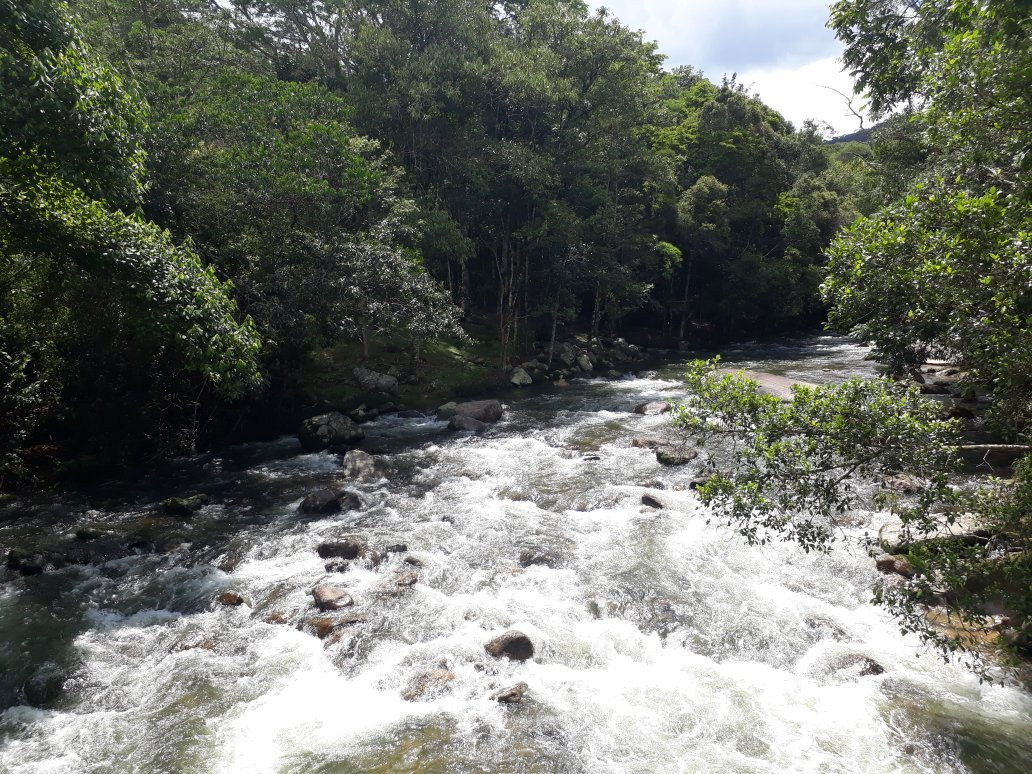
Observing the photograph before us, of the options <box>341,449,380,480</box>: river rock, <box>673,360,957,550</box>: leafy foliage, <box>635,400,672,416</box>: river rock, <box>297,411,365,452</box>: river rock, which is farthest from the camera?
<box>635,400,672,416</box>: river rock

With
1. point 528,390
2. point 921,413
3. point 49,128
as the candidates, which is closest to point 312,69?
point 528,390

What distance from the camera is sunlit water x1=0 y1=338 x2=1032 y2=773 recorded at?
25.1 ft

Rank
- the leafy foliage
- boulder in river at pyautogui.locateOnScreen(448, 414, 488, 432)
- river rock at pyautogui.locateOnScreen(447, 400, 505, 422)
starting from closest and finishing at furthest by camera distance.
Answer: the leafy foliage < boulder in river at pyautogui.locateOnScreen(448, 414, 488, 432) < river rock at pyautogui.locateOnScreen(447, 400, 505, 422)

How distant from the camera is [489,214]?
99.8 feet

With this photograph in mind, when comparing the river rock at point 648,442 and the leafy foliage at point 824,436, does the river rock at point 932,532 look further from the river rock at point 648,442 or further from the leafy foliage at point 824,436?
the river rock at point 648,442

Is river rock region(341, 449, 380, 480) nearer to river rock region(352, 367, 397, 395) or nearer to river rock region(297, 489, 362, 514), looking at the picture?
river rock region(297, 489, 362, 514)

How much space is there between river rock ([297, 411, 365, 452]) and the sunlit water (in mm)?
5460

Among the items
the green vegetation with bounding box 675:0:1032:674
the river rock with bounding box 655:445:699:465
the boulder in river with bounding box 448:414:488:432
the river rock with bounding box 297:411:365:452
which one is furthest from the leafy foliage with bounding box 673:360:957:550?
the river rock with bounding box 297:411:365:452

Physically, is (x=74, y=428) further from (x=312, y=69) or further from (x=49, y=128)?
(x=312, y=69)

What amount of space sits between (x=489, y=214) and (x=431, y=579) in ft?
74.1

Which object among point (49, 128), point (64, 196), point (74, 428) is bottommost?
point (74, 428)

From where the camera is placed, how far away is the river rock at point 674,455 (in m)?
18.3

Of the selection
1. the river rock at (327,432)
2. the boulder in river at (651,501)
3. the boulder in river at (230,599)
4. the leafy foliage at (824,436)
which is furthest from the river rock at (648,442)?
the boulder in river at (230,599)

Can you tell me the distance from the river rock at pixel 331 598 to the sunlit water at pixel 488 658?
0.85ft
